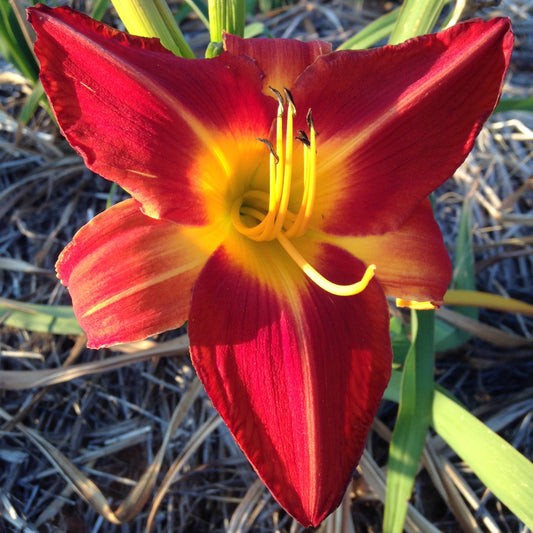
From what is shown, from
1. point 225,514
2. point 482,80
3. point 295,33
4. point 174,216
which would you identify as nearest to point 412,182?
point 482,80

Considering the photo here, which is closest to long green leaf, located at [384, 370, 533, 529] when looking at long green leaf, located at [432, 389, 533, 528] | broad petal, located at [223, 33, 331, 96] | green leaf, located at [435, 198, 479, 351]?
long green leaf, located at [432, 389, 533, 528]

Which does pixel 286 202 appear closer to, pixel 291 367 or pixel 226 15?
pixel 291 367

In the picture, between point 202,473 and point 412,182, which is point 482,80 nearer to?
point 412,182

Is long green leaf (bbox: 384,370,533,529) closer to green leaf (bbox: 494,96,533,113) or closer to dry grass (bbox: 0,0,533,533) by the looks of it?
dry grass (bbox: 0,0,533,533)

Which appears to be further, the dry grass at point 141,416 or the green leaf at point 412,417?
the dry grass at point 141,416

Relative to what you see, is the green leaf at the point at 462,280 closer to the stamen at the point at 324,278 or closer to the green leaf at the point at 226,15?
the stamen at the point at 324,278

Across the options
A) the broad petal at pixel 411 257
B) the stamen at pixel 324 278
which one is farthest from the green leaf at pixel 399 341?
the stamen at pixel 324 278
